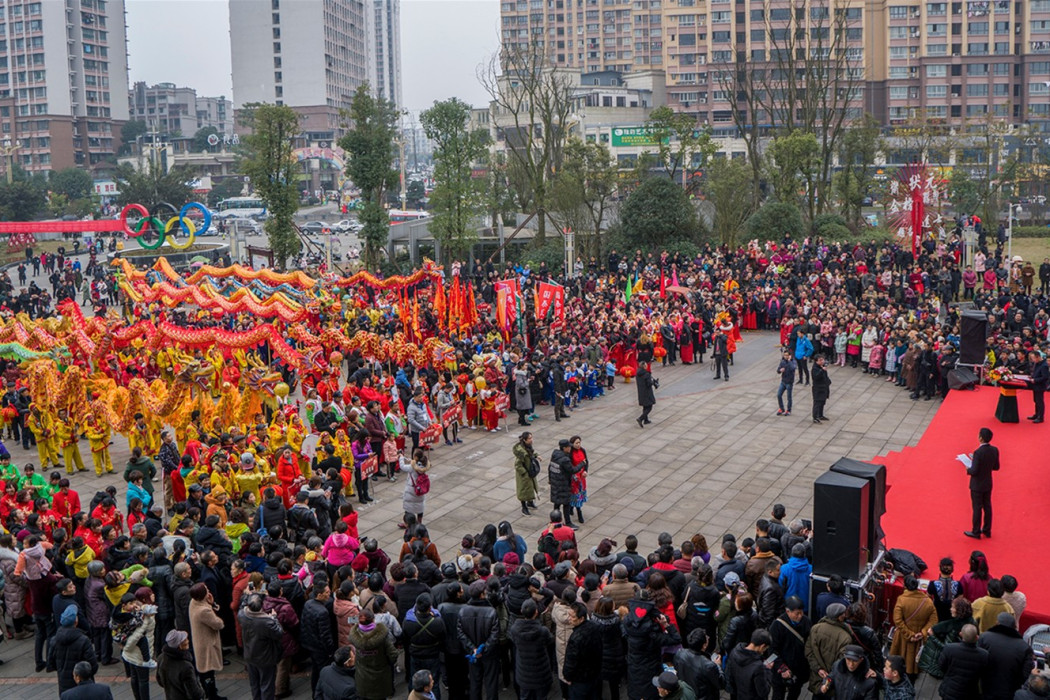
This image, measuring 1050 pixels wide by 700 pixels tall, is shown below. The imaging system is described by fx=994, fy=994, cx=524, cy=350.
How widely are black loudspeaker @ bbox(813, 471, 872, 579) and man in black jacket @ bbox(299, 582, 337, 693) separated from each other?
442 centimetres

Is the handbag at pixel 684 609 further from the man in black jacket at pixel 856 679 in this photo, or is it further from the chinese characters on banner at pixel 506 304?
the chinese characters on banner at pixel 506 304

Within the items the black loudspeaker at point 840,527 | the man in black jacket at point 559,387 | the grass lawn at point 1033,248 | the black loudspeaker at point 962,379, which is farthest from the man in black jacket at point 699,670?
the grass lawn at point 1033,248

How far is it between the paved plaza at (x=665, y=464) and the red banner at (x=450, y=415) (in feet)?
1.49

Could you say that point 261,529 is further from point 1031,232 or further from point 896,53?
point 896,53

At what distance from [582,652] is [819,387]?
39.1 feet

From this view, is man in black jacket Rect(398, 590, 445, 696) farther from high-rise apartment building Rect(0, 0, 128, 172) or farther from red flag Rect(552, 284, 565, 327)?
high-rise apartment building Rect(0, 0, 128, 172)

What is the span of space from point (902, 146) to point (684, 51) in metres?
31.8

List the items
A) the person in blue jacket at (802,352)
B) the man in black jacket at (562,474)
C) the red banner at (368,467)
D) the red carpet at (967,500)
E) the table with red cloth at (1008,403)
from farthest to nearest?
the person in blue jacket at (802,352), the table with red cloth at (1008,403), the red banner at (368,467), the man in black jacket at (562,474), the red carpet at (967,500)

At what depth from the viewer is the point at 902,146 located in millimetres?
49938

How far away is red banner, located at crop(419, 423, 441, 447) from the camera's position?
55.6ft

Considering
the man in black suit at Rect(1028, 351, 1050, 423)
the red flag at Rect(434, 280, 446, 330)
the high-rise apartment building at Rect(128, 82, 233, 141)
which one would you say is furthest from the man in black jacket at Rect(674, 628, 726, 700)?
the high-rise apartment building at Rect(128, 82, 233, 141)

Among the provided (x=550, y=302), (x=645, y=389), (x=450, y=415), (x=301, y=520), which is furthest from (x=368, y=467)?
(x=550, y=302)

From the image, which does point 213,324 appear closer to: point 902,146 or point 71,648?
point 71,648

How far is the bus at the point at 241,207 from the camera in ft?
246
